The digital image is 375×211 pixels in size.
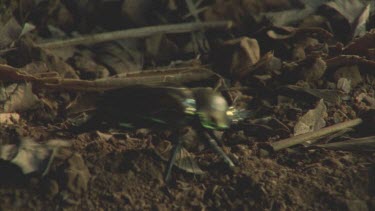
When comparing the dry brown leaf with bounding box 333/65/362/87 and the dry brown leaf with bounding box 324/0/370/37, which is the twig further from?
the dry brown leaf with bounding box 324/0/370/37

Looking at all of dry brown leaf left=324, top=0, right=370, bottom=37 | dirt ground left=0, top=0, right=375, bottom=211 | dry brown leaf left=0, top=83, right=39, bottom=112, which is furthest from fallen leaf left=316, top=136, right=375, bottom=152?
dry brown leaf left=0, top=83, right=39, bottom=112

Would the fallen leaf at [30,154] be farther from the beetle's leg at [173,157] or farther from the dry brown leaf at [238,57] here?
the dry brown leaf at [238,57]

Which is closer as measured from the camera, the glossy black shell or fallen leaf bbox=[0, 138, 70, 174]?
fallen leaf bbox=[0, 138, 70, 174]

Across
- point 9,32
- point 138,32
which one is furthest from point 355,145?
point 9,32

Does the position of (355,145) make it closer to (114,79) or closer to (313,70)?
(313,70)

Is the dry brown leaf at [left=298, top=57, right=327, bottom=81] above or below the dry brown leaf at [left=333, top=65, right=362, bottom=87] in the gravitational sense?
above

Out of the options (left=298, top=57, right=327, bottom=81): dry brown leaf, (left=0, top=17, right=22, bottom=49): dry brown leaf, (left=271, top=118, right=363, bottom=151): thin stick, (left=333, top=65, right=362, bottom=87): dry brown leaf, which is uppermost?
(left=0, top=17, right=22, bottom=49): dry brown leaf

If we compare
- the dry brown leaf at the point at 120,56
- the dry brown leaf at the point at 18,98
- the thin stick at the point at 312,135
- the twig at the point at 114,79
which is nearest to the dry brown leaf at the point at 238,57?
the twig at the point at 114,79
